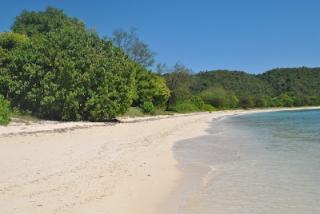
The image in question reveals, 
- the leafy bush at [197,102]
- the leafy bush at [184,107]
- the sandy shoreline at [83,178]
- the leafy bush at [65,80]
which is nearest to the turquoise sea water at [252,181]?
the sandy shoreline at [83,178]

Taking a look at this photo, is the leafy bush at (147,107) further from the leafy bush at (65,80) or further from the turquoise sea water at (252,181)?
the turquoise sea water at (252,181)

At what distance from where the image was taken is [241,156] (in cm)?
1483

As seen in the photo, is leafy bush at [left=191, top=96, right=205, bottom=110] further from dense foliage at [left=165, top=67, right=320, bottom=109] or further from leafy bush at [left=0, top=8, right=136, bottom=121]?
leafy bush at [left=0, top=8, right=136, bottom=121]

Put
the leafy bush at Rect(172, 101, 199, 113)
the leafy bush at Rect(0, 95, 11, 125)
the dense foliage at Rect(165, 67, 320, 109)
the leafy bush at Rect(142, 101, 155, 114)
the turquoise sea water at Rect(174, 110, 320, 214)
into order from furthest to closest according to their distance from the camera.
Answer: the dense foliage at Rect(165, 67, 320, 109) → the leafy bush at Rect(172, 101, 199, 113) → the leafy bush at Rect(142, 101, 155, 114) → the leafy bush at Rect(0, 95, 11, 125) → the turquoise sea water at Rect(174, 110, 320, 214)

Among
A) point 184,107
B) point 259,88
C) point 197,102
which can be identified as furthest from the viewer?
point 259,88

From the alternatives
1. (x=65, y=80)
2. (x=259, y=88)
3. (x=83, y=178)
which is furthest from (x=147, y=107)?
(x=259, y=88)

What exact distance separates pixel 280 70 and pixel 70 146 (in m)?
157

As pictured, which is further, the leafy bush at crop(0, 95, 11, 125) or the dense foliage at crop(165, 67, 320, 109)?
the dense foliage at crop(165, 67, 320, 109)

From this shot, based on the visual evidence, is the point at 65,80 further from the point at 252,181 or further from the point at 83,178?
the point at 252,181

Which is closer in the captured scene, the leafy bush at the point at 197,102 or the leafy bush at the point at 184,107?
the leafy bush at the point at 184,107

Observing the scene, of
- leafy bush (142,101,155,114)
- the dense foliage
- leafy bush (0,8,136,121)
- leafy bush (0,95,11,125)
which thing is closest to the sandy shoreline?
Result: leafy bush (0,95,11,125)

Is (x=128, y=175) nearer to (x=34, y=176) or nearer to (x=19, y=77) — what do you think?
(x=34, y=176)

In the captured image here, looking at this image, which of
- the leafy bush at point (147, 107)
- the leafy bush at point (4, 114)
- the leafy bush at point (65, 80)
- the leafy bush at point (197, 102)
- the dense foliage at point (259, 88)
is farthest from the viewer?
the dense foliage at point (259, 88)

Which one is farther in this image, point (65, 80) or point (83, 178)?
point (65, 80)
